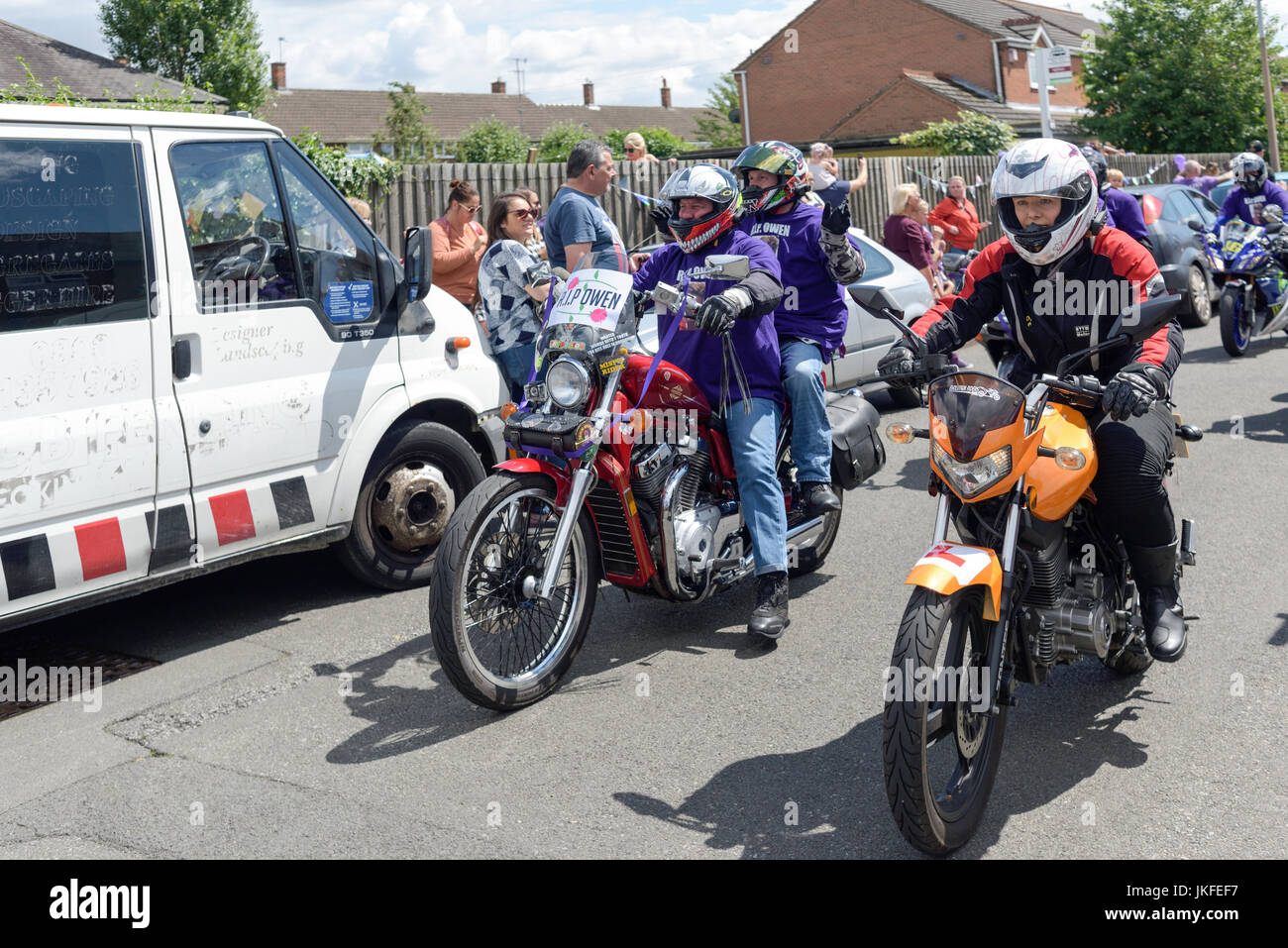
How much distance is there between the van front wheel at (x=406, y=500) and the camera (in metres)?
6.24

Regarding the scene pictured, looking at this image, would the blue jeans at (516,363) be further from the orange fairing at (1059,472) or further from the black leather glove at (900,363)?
the orange fairing at (1059,472)

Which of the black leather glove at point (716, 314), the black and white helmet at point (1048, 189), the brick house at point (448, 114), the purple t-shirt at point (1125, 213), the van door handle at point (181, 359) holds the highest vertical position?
the brick house at point (448, 114)

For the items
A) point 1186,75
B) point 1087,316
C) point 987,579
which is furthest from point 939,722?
point 1186,75

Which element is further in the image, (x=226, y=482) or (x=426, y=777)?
(x=226, y=482)

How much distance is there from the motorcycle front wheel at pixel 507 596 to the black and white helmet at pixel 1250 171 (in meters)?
11.0

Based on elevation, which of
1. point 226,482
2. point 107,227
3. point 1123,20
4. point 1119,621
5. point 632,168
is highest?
point 1123,20

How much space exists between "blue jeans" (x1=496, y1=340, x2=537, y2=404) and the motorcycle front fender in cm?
212

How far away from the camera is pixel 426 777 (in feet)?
14.2

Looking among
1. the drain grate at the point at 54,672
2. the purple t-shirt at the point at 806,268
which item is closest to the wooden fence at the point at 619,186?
the purple t-shirt at the point at 806,268

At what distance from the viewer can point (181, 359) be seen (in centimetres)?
534

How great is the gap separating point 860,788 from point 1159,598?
49.1 inches
